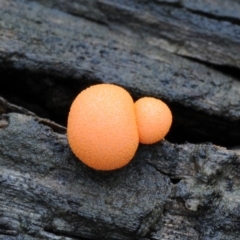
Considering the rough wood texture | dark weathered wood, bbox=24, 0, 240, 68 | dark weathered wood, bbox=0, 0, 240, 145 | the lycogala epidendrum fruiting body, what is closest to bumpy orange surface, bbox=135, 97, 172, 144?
the lycogala epidendrum fruiting body

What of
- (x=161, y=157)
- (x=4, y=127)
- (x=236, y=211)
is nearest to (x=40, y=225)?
(x=4, y=127)

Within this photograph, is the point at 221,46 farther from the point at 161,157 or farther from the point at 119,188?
the point at 119,188

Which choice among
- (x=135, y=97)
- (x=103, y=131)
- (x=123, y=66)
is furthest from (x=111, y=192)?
(x=123, y=66)

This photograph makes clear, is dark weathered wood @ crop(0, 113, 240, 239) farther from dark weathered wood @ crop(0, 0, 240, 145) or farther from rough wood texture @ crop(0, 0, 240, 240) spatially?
dark weathered wood @ crop(0, 0, 240, 145)

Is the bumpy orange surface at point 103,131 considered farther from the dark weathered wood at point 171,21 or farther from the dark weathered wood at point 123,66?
the dark weathered wood at point 171,21

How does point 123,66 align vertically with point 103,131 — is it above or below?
above

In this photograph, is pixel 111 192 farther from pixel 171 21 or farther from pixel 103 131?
pixel 171 21

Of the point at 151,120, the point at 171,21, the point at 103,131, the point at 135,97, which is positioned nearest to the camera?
the point at 103,131
